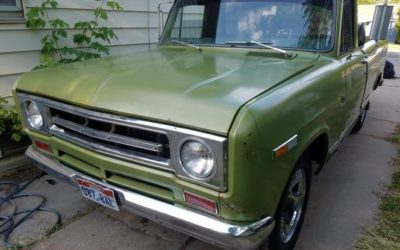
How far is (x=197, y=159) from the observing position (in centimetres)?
176

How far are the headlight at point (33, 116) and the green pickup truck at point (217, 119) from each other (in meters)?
0.01

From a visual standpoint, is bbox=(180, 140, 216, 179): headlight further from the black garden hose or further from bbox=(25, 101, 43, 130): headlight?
the black garden hose

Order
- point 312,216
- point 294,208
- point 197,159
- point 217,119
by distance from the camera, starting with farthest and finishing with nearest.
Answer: point 312,216, point 294,208, point 197,159, point 217,119

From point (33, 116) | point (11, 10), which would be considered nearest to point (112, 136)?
point (33, 116)

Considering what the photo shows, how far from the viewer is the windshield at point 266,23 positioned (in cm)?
278

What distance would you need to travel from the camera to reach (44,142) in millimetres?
2531

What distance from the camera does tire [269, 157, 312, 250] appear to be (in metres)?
2.29

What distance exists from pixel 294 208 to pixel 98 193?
4.46ft

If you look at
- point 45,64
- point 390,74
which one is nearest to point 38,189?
point 45,64

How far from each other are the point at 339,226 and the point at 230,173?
5.38 feet

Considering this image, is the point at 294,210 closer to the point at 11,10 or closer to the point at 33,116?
the point at 33,116

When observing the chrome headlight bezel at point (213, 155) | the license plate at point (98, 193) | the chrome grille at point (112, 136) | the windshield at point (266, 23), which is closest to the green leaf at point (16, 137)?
the chrome grille at point (112, 136)

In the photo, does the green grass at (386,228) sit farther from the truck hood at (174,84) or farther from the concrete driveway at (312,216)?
the truck hood at (174,84)

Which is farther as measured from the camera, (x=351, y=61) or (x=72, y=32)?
(x=72, y=32)
